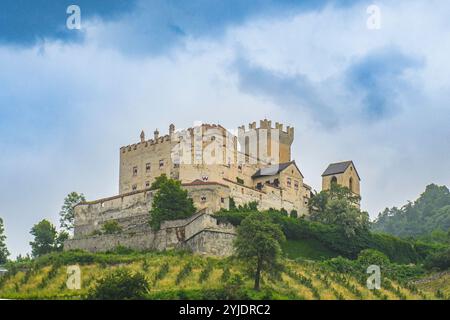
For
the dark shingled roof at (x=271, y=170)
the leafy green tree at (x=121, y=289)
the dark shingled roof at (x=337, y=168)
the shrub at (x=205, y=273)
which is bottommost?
the leafy green tree at (x=121, y=289)

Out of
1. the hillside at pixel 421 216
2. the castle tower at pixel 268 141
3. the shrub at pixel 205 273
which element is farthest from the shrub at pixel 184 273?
the hillside at pixel 421 216

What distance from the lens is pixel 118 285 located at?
45.9m

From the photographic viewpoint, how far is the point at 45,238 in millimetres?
76062

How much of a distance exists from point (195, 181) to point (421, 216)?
63171mm

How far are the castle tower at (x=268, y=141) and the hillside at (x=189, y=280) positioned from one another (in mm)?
20518

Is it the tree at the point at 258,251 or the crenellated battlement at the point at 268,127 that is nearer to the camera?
the tree at the point at 258,251

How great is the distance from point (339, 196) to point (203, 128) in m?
12.8

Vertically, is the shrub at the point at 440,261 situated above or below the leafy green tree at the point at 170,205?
below

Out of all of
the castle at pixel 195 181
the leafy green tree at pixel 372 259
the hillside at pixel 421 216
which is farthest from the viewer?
the hillside at pixel 421 216

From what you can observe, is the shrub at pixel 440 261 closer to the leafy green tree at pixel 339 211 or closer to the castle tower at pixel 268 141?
the leafy green tree at pixel 339 211

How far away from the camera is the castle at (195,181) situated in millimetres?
69125
